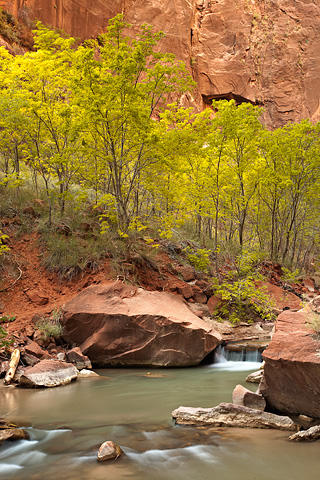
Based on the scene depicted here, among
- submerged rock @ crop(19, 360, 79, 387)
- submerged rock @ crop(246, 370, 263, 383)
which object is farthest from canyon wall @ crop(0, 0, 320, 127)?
submerged rock @ crop(19, 360, 79, 387)

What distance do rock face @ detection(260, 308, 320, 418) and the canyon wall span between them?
122 ft

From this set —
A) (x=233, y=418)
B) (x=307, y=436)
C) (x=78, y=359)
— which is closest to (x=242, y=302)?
(x=78, y=359)

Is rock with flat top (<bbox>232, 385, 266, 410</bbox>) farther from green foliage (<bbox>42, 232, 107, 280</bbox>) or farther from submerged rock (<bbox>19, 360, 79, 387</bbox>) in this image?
green foliage (<bbox>42, 232, 107, 280</bbox>)

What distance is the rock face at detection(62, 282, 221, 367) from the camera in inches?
355

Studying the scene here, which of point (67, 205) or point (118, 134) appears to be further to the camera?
point (67, 205)

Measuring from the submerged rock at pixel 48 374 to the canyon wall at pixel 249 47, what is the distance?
3619 cm

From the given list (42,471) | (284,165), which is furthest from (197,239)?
(42,471)

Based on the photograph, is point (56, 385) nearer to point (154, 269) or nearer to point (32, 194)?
point (154, 269)

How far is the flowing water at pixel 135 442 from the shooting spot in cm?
404

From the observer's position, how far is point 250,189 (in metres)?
20.1

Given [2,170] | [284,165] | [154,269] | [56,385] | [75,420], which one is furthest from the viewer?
[284,165]


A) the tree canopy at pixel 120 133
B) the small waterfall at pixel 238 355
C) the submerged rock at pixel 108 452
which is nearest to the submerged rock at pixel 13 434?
the submerged rock at pixel 108 452

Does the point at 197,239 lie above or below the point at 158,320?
above

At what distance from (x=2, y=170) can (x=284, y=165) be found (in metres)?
13.4
